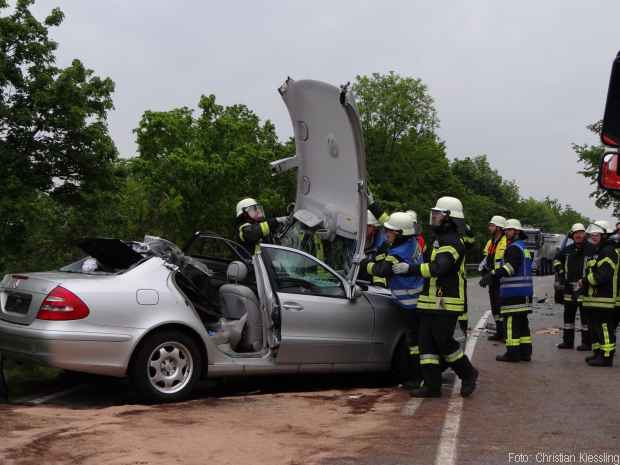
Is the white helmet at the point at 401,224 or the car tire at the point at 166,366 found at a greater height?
the white helmet at the point at 401,224

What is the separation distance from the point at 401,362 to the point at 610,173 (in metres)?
4.63

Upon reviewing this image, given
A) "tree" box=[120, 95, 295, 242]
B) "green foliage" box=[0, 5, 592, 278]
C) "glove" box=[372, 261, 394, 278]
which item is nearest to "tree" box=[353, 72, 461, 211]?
"green foliage" box=[0, 5, 592, 278]

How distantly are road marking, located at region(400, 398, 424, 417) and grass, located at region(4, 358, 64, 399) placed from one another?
3360 millimetres

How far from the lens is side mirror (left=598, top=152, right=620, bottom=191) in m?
4.42

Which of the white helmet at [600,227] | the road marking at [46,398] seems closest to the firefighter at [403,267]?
the road marking at [46,398]

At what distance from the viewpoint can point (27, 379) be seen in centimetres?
854

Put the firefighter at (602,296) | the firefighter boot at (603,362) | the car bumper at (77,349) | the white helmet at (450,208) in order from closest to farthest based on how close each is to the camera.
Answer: the car bumper at (77,349) → the white helmet at (450,208) → the firefighter boot at (603,362) → the firefighter at (602,296)

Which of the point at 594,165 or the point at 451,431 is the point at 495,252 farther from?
the point at 594,165

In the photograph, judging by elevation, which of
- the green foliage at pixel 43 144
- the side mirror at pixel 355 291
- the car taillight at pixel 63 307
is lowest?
the car taillight at pixel 63 307

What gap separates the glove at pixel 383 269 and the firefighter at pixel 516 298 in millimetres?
3020

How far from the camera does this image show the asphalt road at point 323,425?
5.35 meters

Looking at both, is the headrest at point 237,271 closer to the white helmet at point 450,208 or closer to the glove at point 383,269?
the glove at point 383,269

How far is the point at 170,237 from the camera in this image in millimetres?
25188

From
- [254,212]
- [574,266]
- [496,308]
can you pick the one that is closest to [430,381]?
[254,212]
